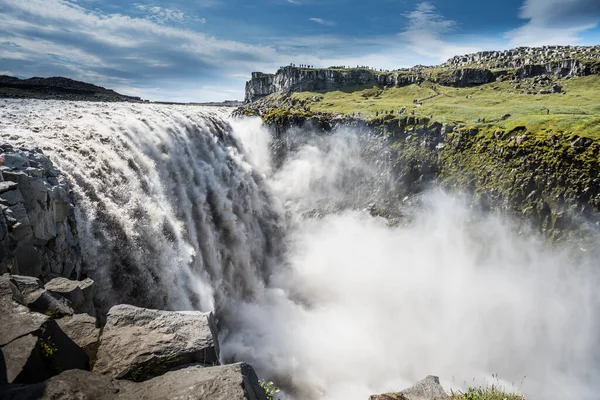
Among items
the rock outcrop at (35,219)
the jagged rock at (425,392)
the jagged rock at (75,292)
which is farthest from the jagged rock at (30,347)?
the jagged rock at (425,392)

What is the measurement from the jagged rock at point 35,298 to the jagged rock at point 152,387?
12.8 feet

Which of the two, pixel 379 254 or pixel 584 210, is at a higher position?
pixel 584 210

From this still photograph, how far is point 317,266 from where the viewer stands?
48.6 metres

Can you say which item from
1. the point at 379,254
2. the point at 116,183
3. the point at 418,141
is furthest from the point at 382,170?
the point at 116,183

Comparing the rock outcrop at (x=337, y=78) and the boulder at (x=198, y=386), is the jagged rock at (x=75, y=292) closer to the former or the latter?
the boulder at (x=198, y=386)

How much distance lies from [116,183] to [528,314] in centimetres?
4432

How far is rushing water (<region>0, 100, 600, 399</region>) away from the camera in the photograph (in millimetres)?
24656

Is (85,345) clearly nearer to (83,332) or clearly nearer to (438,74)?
(83,332)

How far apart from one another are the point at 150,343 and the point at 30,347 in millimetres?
2688

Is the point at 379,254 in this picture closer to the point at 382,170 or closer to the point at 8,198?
the point at 382,170

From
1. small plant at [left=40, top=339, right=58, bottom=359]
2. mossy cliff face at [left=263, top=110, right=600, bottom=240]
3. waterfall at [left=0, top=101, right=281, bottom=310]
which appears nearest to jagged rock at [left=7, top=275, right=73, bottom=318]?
small plant at [left=40, top=339, right=58, bottom=359]

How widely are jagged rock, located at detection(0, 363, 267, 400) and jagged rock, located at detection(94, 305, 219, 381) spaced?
0.82 meters

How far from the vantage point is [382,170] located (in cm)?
5584

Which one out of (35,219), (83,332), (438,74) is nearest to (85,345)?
(83,332)
